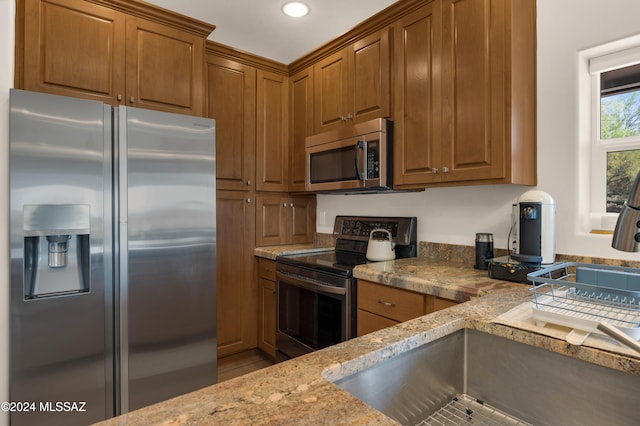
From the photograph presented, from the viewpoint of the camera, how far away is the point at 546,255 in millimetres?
1518

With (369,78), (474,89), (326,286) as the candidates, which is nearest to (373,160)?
(369,78)

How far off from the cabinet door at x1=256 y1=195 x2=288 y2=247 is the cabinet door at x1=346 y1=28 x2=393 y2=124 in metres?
0.97

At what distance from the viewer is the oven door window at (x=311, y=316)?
1980 mm

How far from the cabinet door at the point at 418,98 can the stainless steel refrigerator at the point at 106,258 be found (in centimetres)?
115

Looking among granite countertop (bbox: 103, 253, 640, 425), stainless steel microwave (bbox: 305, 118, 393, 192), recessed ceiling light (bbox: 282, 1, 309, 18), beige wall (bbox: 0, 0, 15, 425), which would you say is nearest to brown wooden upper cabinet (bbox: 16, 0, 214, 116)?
beige wall (bbox: 0, 0, 15, 425)

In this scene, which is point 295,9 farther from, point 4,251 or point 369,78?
point 4,251

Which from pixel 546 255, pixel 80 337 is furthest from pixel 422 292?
pixel 80 337

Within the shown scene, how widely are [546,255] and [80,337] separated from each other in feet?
7.18

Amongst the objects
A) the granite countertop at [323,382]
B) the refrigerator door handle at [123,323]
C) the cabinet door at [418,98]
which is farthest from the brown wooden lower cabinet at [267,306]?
the granite countertop at [323,382]

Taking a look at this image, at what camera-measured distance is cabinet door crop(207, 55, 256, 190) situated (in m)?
2.60

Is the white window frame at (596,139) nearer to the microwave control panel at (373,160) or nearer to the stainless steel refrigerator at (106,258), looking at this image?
the microwave control panel at (373,160)

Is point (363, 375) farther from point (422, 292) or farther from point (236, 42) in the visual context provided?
point (236, 42)

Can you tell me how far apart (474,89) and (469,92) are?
0.09 ft

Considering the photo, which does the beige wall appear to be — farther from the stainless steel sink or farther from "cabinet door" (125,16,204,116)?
the stainless steel sink
